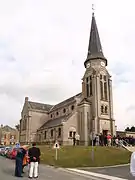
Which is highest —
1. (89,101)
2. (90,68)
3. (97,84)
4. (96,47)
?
(96,47)

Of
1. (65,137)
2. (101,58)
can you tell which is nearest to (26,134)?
(65,137)

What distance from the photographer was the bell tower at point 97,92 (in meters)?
50.1

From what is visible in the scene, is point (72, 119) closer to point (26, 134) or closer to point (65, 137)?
point (65, 137)

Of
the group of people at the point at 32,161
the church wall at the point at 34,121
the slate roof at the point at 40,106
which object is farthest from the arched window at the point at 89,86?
the group of people at the point at 32,161

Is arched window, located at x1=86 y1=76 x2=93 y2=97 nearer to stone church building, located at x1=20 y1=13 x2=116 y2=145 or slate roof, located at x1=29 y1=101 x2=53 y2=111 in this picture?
stone church building, located at x1=20 y1=13 x2=116 y2=145

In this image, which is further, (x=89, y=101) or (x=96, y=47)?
(x=96, y=47)

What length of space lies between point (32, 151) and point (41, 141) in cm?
5077

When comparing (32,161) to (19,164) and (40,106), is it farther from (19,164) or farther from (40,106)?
(40,106)

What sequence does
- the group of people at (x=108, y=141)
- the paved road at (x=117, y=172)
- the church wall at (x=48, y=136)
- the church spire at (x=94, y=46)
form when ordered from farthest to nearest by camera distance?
the church spire at (x=94, y=46)
the church wall at (x=48, y=136)
the group of people at (x=108, y=141)
the paved road at (x=117, y=172)

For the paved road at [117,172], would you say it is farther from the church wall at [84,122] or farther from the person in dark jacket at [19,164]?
the church wall at [84,122]

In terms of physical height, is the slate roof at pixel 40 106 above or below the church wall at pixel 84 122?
above

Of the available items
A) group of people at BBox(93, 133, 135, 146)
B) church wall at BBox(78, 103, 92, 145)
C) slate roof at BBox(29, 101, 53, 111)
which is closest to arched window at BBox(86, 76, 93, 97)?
church wall at BBox(78, 103, 92, 145)

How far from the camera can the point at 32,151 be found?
44.5ft

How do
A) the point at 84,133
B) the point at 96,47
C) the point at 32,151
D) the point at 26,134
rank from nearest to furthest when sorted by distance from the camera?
1. the point at 32,151
2. the point at 84,133
3. the point at 96,47
4. the point at 26,134
